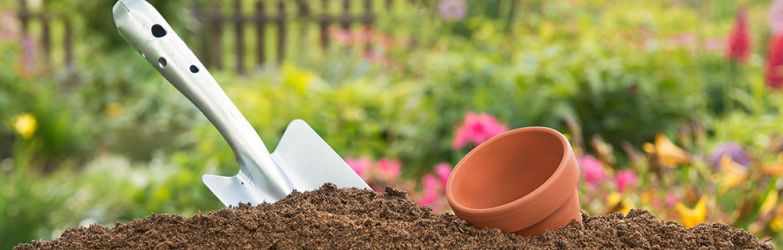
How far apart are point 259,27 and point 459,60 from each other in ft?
15.4

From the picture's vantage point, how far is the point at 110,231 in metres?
1.08

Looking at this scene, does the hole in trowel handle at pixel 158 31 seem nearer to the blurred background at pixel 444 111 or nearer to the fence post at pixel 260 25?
the blurred background at pixel 444 111

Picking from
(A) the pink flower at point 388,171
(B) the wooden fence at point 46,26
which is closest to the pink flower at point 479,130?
(A) the pink flower at point 388,171

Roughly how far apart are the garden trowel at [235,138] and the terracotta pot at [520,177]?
0.18 meters

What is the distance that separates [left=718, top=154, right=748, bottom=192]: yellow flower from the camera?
234 cm

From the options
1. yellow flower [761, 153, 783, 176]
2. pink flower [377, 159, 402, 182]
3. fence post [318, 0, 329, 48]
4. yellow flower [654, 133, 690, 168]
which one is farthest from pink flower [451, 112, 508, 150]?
fence post [318, 0, 329, 48]

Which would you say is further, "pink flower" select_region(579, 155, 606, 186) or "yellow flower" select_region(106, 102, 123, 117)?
"yellow flower" select_region(106, 102, 123, 117)

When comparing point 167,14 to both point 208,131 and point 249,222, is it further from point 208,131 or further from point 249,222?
point 249,222

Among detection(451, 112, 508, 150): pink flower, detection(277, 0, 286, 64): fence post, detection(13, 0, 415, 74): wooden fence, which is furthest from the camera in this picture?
detection(277, 0, 286, 64): fence post

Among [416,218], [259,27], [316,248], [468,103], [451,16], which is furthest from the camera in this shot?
[259,27]

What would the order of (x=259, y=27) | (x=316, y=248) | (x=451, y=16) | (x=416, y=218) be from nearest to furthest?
1. (x=316, y=248)
2. (x=416, y=218)
3. (x=451, y=16)
4. (x=259, y=27)

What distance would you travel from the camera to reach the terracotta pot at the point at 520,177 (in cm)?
108

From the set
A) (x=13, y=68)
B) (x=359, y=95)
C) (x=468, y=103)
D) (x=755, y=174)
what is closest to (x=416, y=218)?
(x=755, y=174)

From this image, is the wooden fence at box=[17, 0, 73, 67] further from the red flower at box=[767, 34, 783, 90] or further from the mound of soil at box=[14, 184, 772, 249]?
the mound of soil at box=[14, 184, 772, 249]
